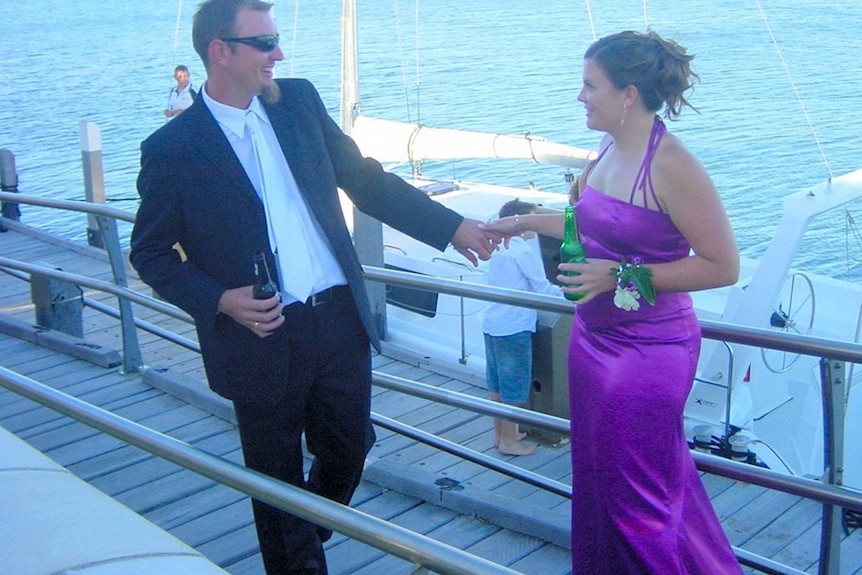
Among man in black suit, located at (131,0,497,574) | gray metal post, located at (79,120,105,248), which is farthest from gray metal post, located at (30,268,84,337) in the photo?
gray metal post, located at (79,120,105,248)

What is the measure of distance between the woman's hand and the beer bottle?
712 millimetres

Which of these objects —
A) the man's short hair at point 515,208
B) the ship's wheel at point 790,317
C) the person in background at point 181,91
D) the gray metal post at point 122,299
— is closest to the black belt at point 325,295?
the man's short hair at point 515,208

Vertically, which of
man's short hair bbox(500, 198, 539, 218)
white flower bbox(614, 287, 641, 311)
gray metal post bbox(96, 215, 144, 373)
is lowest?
gray metal post bbox(96, 215, 144, 373)

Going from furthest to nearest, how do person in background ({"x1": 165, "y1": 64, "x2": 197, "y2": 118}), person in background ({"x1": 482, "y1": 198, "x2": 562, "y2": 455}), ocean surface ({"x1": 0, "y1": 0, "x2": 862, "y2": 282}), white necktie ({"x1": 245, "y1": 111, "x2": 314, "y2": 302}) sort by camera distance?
ocean surface ({"x1": 0, "y1": 0, "x2": 862, "y2": 282}), person in background ({"x1": 165, "y1": 64, "x2": 197, "y2": 118}), person in background ({"x1": 482, "y1": 198, "x2": 562, "y2": 455}), white necktie ({"x1": 245, "y1": 111, "x2": 314, "y2": 302})

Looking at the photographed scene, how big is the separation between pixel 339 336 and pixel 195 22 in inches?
35.4

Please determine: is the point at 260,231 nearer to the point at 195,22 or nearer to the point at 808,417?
the point at 195,22

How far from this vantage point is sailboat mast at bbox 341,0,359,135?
11945 millimetres

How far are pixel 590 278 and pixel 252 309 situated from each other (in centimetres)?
82

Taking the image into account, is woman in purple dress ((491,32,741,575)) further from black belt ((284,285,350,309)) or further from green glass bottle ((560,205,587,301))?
black belt ((284,285,350,309))

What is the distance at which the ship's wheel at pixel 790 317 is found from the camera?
25.4ft

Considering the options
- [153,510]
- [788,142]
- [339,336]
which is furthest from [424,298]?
[788,142]

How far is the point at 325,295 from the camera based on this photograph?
111 inches

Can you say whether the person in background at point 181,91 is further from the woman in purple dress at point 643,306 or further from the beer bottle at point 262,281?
the woman in purple dress at point 643,306

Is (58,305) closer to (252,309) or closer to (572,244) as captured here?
(252,309)
